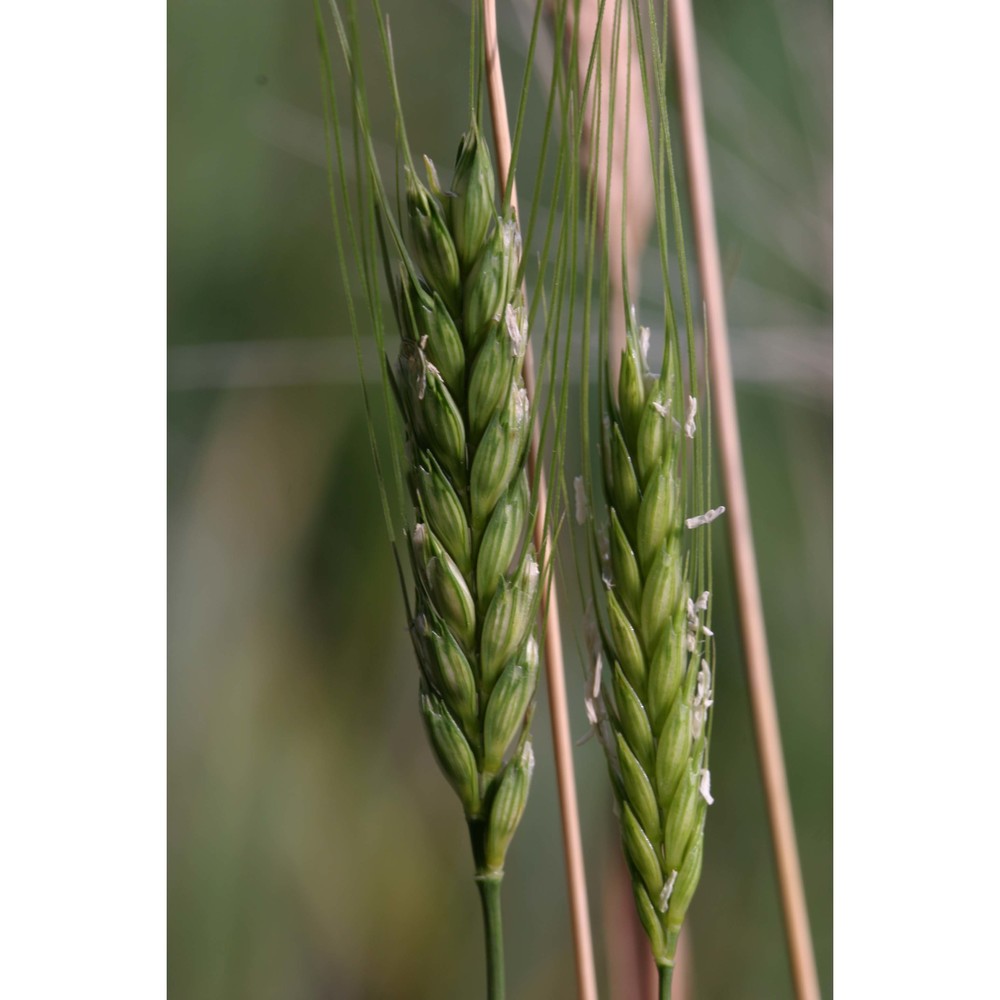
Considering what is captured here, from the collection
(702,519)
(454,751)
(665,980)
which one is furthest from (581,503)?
(665,980)

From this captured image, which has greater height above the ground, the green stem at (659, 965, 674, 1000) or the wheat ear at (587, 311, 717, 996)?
the wheat ear at (587, 311, 717, 996)

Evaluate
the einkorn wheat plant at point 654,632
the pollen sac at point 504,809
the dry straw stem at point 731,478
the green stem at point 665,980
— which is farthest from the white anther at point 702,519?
the green stem at point 665,980

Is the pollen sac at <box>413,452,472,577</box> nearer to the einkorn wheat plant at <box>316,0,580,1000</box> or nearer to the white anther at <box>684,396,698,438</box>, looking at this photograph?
the einkorn wheat plant at <box>316,0,580,1000</box>

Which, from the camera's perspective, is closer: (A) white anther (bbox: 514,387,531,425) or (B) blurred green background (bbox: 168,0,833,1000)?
(A) white anther (bbox: 514,387,531,425)

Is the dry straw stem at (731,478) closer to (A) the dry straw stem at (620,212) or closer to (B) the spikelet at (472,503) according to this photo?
(A) the dry straw stem at (620,212)

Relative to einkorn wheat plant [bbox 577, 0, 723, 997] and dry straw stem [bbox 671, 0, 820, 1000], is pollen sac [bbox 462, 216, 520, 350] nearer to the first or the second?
einkorn wheat plant [bbox 577, 0, 723, 997]

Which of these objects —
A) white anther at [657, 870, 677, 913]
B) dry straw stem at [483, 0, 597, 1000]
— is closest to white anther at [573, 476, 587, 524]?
dry straw stem at [483, 0, 597, 1000]

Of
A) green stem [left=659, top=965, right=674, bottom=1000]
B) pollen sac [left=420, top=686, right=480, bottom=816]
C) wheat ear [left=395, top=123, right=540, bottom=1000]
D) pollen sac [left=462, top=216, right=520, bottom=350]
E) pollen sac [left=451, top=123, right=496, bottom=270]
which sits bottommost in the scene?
green stem [left=659, top=965, right=674, bottom=1000]
